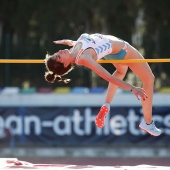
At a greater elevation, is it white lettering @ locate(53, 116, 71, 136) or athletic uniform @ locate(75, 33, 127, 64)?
athletic uniform @ locate(75, 33, 127, 64)

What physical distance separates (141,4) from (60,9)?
6.73 feet

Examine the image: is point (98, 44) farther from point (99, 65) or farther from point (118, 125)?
point (118, 125)

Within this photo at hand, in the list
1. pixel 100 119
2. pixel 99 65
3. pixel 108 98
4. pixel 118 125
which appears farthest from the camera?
pixel 118 125

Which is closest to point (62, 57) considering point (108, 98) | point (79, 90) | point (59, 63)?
point (59, 63)

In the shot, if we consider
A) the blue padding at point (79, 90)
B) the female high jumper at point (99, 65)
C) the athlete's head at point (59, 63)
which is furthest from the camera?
the blue padding at point (79, 90)

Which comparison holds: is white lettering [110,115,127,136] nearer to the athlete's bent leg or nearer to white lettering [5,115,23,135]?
white lettering [5,115,23,135]

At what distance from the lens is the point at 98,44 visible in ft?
24.4

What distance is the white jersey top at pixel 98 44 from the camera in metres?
7.36

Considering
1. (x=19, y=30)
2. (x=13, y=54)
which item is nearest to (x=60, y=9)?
(x=19, y=30)

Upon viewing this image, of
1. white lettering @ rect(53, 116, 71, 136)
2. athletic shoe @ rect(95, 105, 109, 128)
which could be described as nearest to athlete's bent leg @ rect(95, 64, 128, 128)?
athletic shoe @ rect(95, 105, 109, 128)

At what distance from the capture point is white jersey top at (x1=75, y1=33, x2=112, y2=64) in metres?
7.36

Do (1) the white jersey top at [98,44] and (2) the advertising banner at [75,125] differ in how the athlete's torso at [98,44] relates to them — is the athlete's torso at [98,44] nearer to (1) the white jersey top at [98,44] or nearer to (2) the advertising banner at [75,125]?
(1) the white jersey top at [98,44]

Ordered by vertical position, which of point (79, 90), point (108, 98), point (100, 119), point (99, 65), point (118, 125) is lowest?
point (118, 125)

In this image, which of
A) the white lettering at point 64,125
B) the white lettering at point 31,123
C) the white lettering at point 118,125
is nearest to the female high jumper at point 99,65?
the white lettering at point 118,125
